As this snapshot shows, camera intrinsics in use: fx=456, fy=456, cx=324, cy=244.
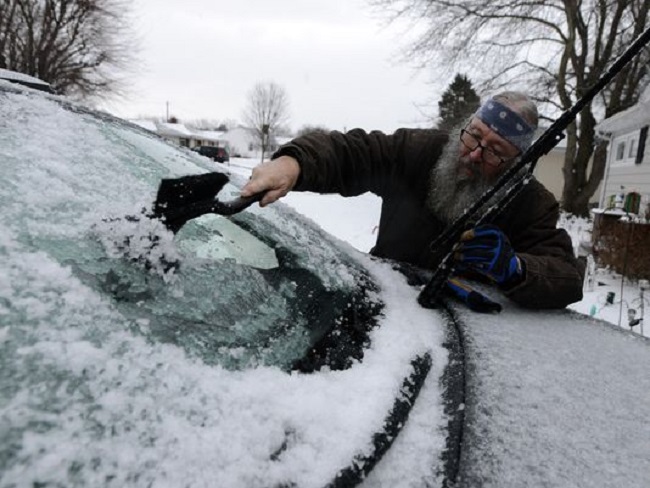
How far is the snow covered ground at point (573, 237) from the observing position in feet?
14.6

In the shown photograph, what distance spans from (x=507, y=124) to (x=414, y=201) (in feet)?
1.66

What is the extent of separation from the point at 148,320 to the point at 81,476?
0.87 feet

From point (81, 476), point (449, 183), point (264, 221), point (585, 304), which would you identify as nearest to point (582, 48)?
point (585, 304)

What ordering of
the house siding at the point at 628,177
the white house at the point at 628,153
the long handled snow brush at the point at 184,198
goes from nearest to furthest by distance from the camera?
1. the long handled snow brush at the point at 184,198
2. the white house at the point at 628,153
3. the house siding at the point at 628,177

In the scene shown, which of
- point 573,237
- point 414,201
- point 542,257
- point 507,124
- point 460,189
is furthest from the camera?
point 573,237

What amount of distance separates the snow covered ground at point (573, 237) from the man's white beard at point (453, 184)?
2.03ft

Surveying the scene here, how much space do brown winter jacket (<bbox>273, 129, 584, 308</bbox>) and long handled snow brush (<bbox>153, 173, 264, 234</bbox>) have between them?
59 cm

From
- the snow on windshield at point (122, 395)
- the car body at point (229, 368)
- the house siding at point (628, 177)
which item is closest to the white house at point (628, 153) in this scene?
the house siding at point (628, 177)

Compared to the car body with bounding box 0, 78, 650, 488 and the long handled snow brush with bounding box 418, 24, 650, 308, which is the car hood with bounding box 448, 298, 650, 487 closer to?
the car body with bounding box 0, 78, 650, 488

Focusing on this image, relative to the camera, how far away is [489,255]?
1463 millimetres

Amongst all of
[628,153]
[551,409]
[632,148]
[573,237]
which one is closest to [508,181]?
[551,409]

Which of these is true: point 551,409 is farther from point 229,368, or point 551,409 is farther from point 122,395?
point 122,395

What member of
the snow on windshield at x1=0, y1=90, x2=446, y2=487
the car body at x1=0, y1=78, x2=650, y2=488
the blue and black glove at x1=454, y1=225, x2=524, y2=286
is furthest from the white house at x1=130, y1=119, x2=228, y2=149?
the snow on windshield at x1=0, y1=90, x2=446, y2=487

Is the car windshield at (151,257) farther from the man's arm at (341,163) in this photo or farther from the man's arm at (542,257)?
the man's arm at (542,257)
